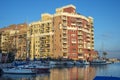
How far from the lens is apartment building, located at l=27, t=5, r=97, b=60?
148 metres

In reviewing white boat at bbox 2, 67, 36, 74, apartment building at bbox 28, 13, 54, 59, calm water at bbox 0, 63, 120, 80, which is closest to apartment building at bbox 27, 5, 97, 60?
apartment building at bbox 28, 13, 54, 59

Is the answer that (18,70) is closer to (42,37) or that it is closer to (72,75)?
(72,75)

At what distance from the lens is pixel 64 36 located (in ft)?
488

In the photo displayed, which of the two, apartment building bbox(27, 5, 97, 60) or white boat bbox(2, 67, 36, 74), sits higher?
apartment building bbox(27, 5, 97, 60)

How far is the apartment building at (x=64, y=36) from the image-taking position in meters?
148

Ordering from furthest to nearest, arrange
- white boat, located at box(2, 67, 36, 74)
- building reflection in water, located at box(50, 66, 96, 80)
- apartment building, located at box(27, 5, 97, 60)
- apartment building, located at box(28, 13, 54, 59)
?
apartment building, located at box(28, 13, 54, 59) < apartment building, located at box(27, 5, 97, 60) < white boat, located at box(2, 67, 36, 74) < building reflection in water, located at box(50, 66, 96, 80)

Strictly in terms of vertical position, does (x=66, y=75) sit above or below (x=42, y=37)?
below

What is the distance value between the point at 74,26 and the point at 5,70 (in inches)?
3475

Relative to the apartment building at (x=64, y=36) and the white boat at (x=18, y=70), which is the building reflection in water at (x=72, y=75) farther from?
the apartment building at (x=64, y=36)

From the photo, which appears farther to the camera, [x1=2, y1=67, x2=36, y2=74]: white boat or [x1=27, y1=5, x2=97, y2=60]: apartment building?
[x1=27, y1=5, x2=97, y2=60]: apartment building

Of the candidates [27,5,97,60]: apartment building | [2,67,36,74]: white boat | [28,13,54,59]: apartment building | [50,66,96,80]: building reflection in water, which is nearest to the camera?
[50,66,96,80]: building reflection in water

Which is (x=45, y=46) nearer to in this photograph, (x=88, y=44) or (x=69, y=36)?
(x=69, y=36)

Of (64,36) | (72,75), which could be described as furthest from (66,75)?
(64,36)

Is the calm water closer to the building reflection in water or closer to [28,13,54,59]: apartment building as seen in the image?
the building reflection in water
